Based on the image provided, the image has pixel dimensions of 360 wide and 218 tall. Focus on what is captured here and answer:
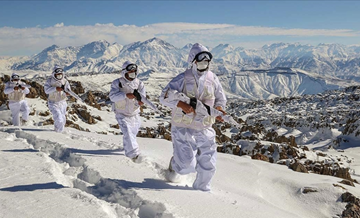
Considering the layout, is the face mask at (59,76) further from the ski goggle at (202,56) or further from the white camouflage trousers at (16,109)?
the ski goggle at (202,56)

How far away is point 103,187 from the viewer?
535 centimetres

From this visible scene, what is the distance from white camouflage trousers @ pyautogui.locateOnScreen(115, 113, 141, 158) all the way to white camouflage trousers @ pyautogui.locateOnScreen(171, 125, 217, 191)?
2188 mm

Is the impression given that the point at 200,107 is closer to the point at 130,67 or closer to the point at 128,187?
the point at 128,187

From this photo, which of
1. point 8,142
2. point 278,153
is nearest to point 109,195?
point 8,142

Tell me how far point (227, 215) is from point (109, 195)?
1.99 m

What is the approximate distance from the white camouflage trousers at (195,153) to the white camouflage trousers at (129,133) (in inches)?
86.1

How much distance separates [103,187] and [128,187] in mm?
561

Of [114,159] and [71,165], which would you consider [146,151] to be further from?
[71,165]

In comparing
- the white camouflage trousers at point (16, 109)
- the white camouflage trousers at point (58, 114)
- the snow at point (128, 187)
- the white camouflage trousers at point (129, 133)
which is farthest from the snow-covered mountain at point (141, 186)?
the white camouflage trousers at point (16, 109)

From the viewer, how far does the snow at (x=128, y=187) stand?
4.34 metres

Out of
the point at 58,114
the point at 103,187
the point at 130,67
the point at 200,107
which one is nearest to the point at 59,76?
the point at 58,114

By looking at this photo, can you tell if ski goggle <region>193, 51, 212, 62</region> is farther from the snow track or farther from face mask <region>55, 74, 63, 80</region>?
face mask <region>55, 74, 63, 80</region>

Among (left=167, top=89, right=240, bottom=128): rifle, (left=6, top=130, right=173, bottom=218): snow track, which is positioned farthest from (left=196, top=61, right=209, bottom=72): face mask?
(left=6, top=130, right=173, bottom=218): snow track

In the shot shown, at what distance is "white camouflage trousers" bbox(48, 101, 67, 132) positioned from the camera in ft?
38.6
